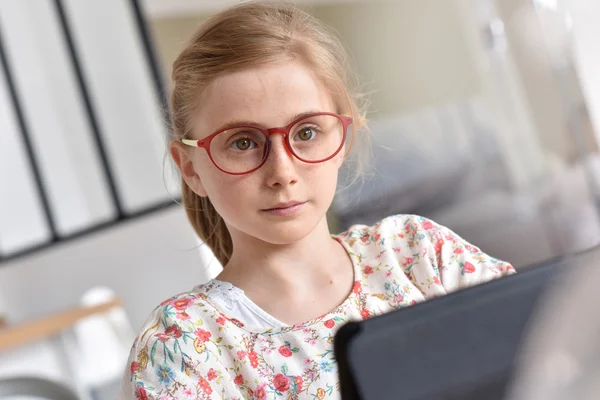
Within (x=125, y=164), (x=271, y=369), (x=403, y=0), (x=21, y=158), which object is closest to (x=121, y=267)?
(x=125, y=164)

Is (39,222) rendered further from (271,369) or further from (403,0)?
→ (271,369)

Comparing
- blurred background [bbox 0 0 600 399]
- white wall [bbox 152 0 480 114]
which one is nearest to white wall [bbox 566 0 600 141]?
blurred background [bbox 0 0 600 399]

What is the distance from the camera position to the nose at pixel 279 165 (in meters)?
0.60

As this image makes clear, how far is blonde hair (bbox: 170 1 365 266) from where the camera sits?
63 cm

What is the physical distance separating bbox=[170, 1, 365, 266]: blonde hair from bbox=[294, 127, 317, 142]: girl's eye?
6 cm

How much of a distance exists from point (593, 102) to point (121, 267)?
6.97 ft

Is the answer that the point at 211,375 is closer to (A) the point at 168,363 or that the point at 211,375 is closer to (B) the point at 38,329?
(A) the point at 168,363

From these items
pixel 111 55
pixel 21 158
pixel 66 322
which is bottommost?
pixel 66 322

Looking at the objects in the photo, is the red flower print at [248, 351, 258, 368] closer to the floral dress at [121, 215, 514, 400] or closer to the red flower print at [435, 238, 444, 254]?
the floral dress at [121, 215, 514, 400]

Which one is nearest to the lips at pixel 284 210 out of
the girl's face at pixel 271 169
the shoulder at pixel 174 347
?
the girl's face at pixel 271 169

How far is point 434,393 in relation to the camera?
33cm

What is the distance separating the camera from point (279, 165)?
60cm

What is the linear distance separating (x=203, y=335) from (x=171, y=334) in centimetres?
3

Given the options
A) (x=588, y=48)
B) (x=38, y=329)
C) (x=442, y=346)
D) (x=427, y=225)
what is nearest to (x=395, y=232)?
(x=427, y=225)
